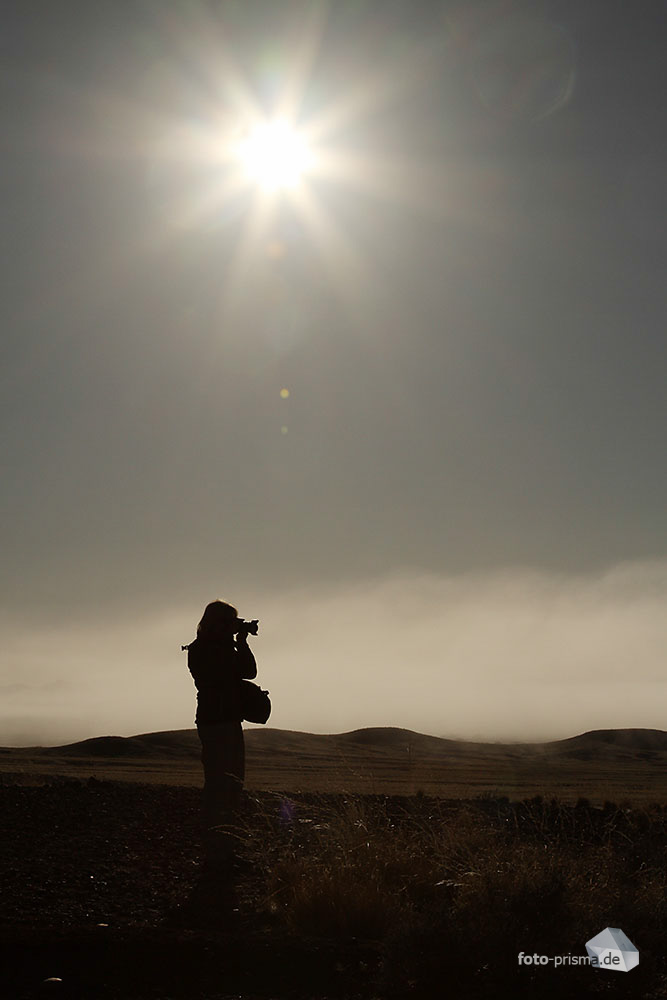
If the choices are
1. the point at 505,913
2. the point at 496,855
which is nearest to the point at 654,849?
the point at 496,855

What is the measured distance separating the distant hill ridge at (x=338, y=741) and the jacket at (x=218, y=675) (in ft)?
197

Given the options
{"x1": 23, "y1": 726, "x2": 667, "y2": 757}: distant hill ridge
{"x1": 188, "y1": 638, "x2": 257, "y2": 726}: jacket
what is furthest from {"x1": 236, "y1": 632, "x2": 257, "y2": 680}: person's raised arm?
{"x1": 23, "y1": 726, "x2": 667, "y2": 757}: distant hill ridge

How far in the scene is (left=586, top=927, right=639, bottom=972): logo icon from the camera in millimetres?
5496

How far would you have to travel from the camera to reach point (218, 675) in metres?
9.20

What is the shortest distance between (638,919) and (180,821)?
7059 millimetres

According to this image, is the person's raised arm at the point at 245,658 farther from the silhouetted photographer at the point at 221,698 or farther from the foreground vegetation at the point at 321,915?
the foreground vegetation at the point at 321,915

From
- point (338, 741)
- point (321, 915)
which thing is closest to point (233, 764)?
point (321, 915)

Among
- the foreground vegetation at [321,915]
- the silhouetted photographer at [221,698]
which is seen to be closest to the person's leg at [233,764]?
the silhouetted photographer at [221,698]

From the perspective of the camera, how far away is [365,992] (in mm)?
5078

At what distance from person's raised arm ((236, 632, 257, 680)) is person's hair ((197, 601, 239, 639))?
157 millimetres

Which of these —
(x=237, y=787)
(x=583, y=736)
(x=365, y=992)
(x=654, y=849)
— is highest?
(x=583, y=736)

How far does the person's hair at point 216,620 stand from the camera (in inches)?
368

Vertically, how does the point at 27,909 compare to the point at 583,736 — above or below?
below

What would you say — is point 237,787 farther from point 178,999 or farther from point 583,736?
point 583,736
